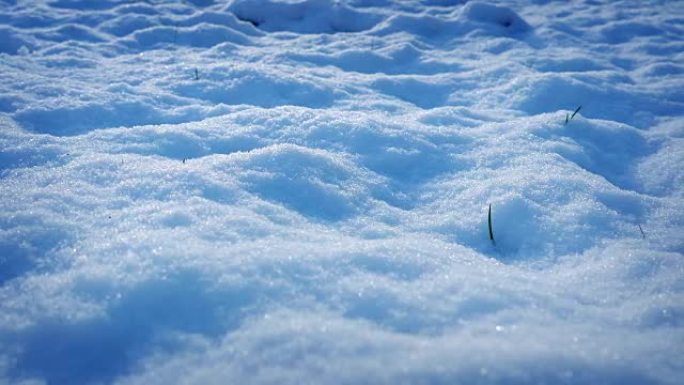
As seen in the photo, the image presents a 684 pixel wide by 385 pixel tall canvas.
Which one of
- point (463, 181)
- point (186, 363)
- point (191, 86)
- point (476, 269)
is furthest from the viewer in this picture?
point (191, 86)

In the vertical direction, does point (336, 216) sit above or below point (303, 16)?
below

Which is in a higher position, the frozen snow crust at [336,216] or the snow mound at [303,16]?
the snow mound at [303,16]

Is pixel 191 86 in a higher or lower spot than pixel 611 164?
higher

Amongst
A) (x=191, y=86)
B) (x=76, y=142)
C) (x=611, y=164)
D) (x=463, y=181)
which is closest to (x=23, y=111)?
(x=76, y=142)

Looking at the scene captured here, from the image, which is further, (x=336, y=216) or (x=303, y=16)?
(x=303, y=16)

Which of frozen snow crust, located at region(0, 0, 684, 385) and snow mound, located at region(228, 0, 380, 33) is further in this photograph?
snow mound, located at region(228, 0, 380, 33)

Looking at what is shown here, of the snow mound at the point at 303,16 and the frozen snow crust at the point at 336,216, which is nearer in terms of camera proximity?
the frozen snow crust at the point at 336,216

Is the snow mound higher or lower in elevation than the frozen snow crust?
higher

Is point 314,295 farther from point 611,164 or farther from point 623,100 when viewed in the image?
point 623,100
